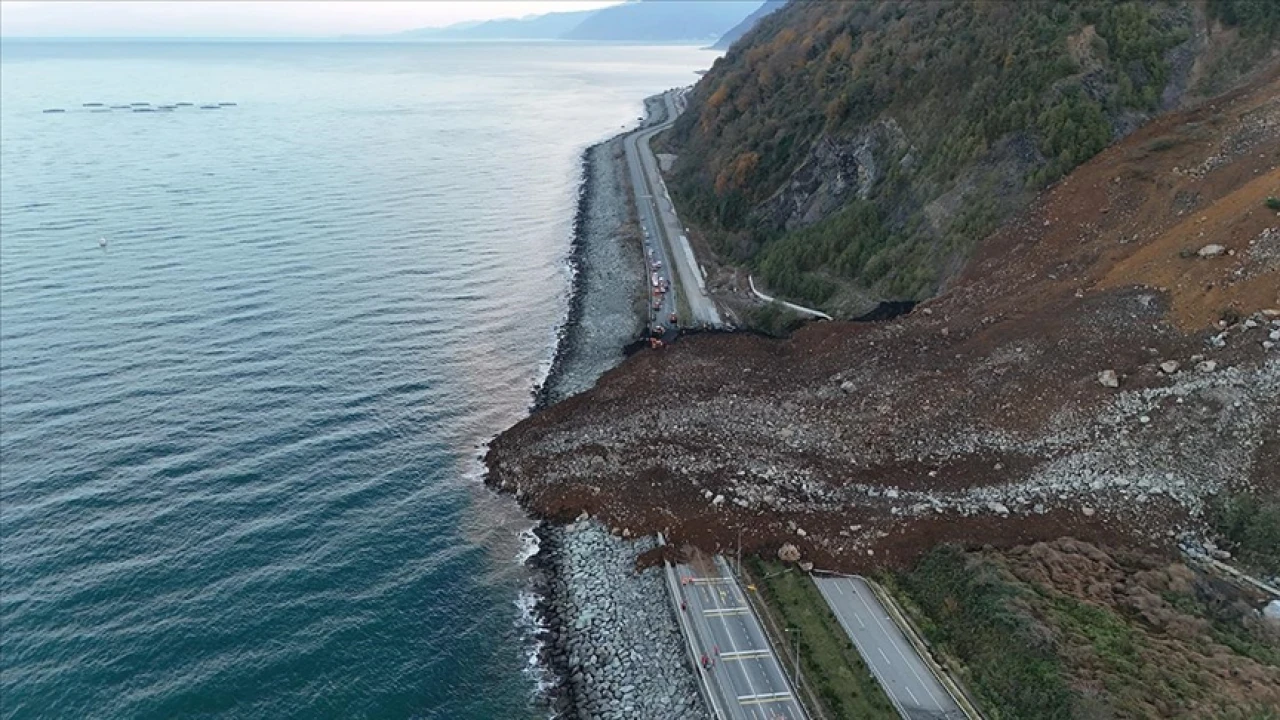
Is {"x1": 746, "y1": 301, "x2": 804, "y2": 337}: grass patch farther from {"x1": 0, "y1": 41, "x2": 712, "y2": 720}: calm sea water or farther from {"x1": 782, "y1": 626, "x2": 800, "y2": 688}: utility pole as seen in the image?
{"x1": 782, "y1": 626, "x2": 800, "y2": 688}: utility pole

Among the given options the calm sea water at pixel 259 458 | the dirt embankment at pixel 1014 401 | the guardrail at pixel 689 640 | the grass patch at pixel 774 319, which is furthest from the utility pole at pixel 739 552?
the grass patch at pixel 774 319

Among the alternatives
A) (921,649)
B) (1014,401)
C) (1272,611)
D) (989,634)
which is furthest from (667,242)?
(1272,611)

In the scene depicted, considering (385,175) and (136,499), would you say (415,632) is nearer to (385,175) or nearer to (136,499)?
(136,499)

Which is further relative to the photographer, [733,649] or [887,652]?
[733,649]

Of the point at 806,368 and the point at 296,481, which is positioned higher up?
the point at 806,368

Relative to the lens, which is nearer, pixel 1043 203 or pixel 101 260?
pixel 1043 203

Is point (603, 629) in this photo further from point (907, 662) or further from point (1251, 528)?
point (1251, 528)

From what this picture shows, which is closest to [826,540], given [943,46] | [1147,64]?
[1147,64]
